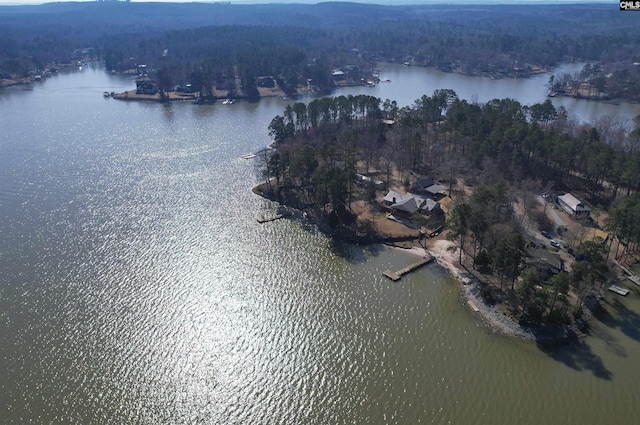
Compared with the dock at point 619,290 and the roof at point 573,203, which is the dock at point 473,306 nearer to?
the dock at point 619,290

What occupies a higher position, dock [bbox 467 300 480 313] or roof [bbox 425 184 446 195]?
roof [bbox 425 184 446 195]

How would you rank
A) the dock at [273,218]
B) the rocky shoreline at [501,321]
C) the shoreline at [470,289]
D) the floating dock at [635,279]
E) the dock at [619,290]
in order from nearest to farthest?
the rocky shoreline at [501,321] < the shoreline at [470,289] < the dock at [619,290] < the floating dock at [635,279] < the dock at [273,218]

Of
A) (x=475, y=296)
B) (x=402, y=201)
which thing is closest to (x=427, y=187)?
(x=402, y=201)

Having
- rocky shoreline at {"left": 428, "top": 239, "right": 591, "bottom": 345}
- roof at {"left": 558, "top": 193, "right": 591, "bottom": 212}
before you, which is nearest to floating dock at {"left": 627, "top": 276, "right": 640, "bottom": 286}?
rocky shoreline at {"left": 428, "top": 239, "right": 591, "bottom": 345}

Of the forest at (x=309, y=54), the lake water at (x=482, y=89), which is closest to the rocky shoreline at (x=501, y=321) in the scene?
the lake water at (x=482, y=89)

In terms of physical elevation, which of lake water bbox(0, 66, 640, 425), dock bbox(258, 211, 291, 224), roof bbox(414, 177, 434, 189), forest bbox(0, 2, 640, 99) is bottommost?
lake water bbox(0, 66, 640, 425)

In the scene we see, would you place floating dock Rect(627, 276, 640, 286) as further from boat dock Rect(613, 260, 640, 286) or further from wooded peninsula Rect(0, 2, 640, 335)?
wooded peninsula Rect(0, 2, 640, 335)
